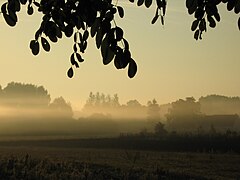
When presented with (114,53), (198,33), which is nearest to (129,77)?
(114,53)

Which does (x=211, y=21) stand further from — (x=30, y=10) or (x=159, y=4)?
(x=30, y=10)

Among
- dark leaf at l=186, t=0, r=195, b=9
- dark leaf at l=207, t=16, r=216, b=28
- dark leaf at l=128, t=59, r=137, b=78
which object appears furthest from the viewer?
dark leaf at l=207, t=16, r=216, b=28

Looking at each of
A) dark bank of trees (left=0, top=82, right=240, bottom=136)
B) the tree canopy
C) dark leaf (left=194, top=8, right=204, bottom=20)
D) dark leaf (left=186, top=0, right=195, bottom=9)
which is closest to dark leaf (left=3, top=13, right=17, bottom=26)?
the tree canopy

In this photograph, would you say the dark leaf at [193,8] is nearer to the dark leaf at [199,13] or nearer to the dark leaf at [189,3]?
the dark leaf at [189,3]

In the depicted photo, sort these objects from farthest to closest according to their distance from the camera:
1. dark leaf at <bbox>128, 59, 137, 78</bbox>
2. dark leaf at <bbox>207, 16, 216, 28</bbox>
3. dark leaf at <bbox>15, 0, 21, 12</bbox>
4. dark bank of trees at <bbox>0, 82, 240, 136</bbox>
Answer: dark bank of trees at <bbox>0, 82, 240, 136</bbox>
dark leaf at <bbox>207, 16, 216, 28</bbox>
dark leaf at <bbox>15, 0, 21, 12</bbox>
dark leaf at <bbox>128, 59, 137, 78</bbox>

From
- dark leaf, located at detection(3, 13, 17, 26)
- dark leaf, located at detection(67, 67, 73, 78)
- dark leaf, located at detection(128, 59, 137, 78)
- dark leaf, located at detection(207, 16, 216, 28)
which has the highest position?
dark leaf, located at detection(207, 16, 216, 28)

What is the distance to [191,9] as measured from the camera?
3758 millimetres

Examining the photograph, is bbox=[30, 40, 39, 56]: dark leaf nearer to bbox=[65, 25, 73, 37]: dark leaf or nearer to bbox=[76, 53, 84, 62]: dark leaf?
bbox=[65, 25, 73, 37]: dark leaf

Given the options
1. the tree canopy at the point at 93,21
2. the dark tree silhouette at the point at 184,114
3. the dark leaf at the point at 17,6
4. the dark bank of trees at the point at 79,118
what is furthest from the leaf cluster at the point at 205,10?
the dark tree silhouette at the point at 184,114

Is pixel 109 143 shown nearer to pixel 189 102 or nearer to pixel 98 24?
pixel 98 24

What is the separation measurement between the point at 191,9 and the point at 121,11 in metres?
0.77

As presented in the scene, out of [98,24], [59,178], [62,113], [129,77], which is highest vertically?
[62,113]

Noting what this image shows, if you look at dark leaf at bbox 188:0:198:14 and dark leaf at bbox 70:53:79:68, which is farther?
dark leaf at bbox 70:53:79:68

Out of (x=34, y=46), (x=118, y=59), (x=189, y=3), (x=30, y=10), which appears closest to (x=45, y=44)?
(x=34, y=46)
